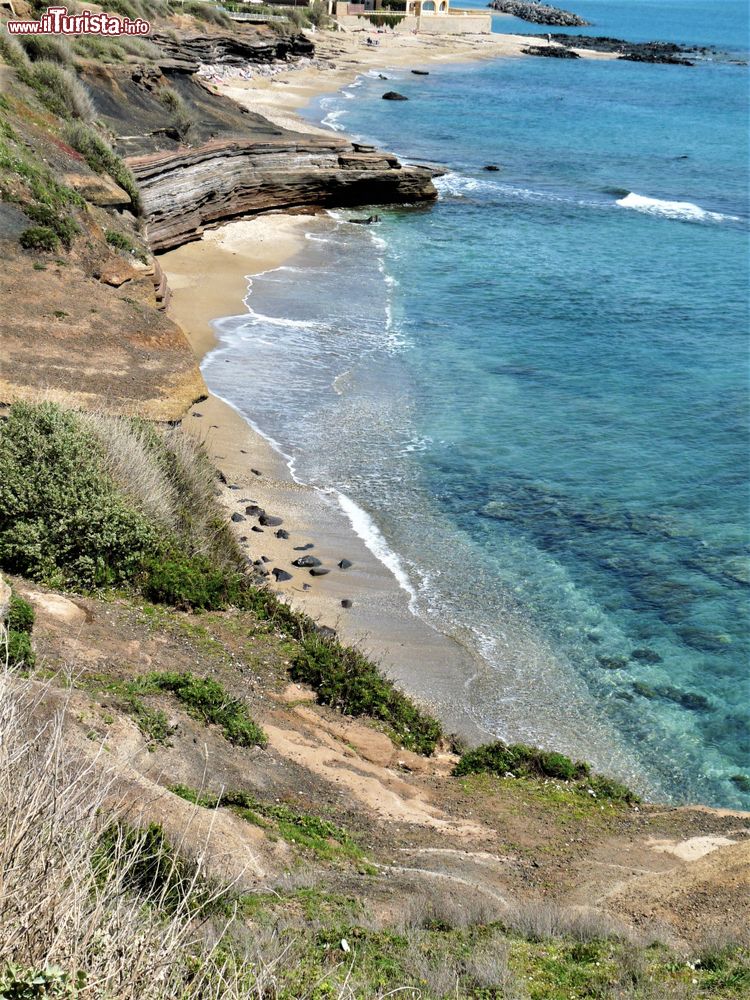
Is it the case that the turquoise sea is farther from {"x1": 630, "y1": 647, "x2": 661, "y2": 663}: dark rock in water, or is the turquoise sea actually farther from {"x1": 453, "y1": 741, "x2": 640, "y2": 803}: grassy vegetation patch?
{"x1": 453, "y1": 741, "x2": 640, "y2": 803}: grassy vegetation patch

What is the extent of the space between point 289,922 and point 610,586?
10.9 meters

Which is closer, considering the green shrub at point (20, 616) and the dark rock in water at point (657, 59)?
the green shrub at point (20, 616)

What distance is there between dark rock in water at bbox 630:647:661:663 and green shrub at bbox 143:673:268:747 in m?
6.93

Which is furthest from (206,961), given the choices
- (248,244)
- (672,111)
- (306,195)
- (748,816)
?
(672,111)

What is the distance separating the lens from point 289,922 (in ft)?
23.5

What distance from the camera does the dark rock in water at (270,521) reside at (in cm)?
1746

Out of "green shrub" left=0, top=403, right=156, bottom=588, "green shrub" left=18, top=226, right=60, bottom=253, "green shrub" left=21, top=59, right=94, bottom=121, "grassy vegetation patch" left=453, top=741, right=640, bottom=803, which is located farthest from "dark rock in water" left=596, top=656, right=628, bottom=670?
"green shrub" left=21, top=59, right=94, bottom=121

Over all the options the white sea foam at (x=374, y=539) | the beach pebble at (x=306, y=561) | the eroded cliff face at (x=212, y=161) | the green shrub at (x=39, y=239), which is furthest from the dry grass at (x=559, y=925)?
the eroded cliff face at (x=212, y=161)

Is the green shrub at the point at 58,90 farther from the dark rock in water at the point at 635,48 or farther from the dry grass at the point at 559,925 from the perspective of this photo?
the dark rock in water at the point at 635,48

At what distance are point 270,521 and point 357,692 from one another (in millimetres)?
5902

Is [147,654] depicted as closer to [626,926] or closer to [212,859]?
[212,859]

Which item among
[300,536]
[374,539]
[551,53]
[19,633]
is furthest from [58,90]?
[551,53]

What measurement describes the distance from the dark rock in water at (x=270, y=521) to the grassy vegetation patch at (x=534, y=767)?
645 cm

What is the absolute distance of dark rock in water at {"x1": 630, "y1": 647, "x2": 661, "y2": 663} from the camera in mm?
15391
